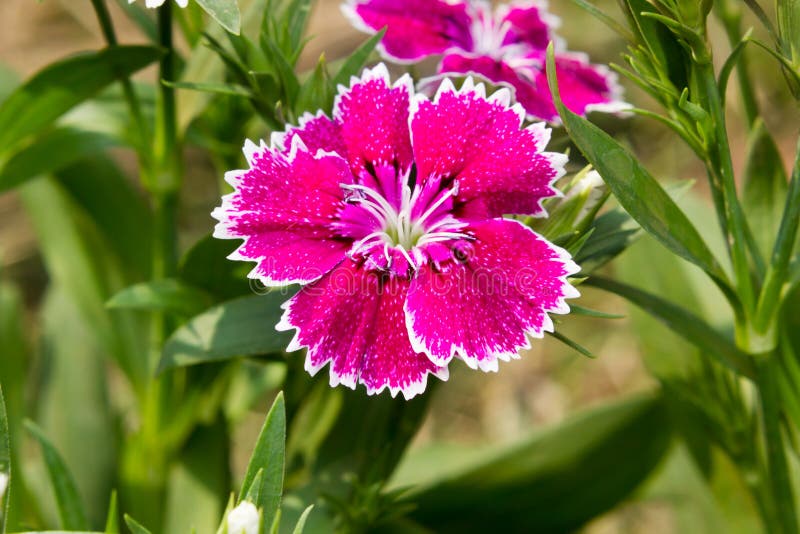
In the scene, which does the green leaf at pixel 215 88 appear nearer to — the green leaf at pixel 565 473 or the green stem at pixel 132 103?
the green stem at pixel 132 103

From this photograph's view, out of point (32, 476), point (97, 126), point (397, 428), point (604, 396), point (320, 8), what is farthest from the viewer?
point (320, 8)

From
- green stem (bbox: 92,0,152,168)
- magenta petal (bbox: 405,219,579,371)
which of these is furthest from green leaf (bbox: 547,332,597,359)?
green stem (bbox: 92,0,152,168)

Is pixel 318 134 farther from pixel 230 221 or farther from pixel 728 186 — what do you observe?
pixel 728 186

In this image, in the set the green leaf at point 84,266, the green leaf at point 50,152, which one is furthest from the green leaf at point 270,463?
the green leaf at point 84,266

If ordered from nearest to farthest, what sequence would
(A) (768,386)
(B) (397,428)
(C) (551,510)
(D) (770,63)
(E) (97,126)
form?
(A) (768,386)
(B) (397,428)
(E) (97,126)
(C) (551,510)
(D) (770,63)

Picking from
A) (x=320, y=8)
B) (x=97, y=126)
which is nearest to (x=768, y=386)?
(x=97, y=126)

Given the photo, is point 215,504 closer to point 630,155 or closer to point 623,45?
point 630,155
